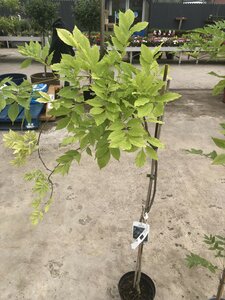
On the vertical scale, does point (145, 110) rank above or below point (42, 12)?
below

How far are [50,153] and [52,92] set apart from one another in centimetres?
236

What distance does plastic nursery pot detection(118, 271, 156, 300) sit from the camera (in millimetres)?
2230

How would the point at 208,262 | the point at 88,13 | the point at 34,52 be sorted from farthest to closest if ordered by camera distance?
the point at 88,13, the point at 208,262, the point at 34,52

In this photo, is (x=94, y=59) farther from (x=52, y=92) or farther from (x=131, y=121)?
(x=52, y=92)

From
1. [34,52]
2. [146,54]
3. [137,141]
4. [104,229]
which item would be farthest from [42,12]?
[137,141]

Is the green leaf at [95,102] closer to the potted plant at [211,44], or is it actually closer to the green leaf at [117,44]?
the green leaf at [117,44]

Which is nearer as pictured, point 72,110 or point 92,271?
point 72,110

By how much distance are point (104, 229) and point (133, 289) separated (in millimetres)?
898

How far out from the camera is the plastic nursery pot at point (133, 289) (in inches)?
87.8

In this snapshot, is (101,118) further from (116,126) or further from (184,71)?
(184,71)

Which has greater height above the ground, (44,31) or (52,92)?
(44,31)

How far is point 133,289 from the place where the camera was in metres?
2.29

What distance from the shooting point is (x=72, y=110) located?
1166mm

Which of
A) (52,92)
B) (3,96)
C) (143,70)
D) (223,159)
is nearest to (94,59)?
(143,70)
